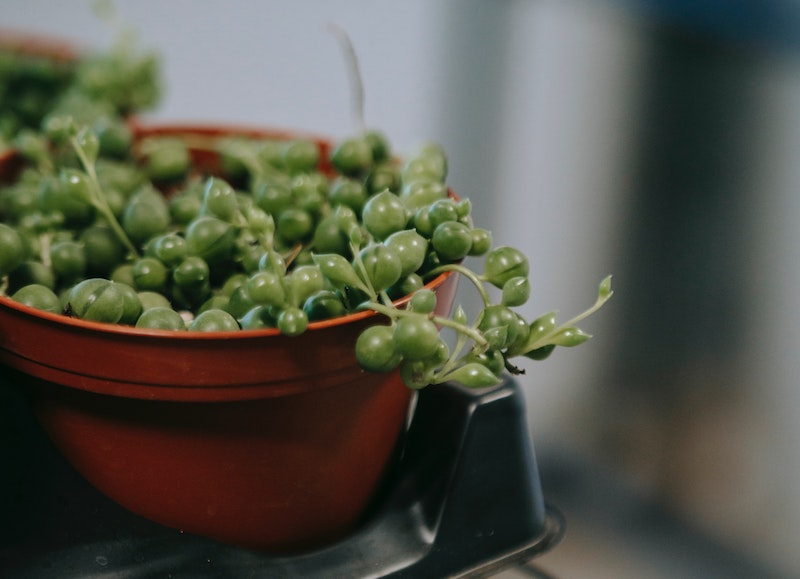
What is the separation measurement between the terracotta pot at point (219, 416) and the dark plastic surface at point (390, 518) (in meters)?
0.01

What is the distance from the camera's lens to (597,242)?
1729 mm

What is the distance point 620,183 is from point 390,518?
55.3 inches

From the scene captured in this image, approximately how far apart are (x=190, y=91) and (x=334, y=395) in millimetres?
1888

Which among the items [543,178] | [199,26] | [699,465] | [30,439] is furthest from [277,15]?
[30,439]

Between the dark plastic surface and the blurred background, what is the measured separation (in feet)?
0.28

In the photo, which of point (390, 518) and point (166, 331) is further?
point (390, 518)

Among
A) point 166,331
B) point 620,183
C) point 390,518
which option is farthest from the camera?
point 620,183

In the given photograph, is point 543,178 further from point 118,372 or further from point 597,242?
point 118,372

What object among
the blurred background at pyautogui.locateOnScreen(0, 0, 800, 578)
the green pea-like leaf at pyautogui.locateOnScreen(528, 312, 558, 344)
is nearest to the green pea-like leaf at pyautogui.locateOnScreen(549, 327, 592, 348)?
the green pea-like leaf at pyautogui.locateOnScreen(528, 312, 558, 344)

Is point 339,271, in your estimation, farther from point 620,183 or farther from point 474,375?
point 620,183

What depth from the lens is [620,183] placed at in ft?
5.93

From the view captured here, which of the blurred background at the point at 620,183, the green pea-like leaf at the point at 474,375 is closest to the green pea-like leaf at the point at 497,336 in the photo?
the green pea-like leaf at the point at 474,375

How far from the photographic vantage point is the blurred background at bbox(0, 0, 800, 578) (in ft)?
3.01

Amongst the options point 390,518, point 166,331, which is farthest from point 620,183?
point 166,331
